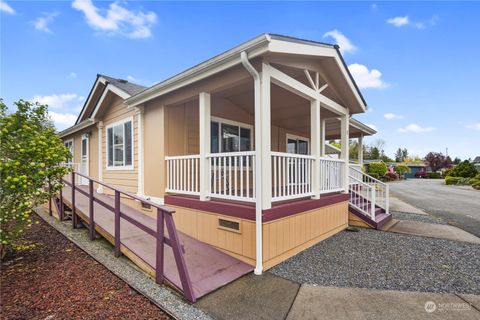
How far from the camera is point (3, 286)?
133 inches

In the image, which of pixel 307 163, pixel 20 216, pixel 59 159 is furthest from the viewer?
pixel 307 163

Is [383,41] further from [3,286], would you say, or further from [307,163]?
[3,286]

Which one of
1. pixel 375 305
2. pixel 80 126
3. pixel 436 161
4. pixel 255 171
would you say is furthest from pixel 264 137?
pixel 436 161

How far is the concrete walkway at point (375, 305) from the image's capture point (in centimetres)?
274

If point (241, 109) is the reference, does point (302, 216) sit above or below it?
below

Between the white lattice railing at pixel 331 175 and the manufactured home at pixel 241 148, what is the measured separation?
31 mm

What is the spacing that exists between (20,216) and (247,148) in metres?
5.55

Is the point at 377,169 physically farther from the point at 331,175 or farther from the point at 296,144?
the point at 331,175

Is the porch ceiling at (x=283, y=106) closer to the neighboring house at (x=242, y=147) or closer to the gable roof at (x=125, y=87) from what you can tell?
the neighboring house at (x=242, y=147)

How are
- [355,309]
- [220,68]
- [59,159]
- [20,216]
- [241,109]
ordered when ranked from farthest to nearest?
[241,109]
[59,159]
[220,68]
[20,216]
[355,309]

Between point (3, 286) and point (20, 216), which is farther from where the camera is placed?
point (20, 216)

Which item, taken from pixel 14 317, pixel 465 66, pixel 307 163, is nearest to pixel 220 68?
pixel 307 163

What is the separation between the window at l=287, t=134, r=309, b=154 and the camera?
10164 mm

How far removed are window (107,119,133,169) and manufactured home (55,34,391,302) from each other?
33 mm
